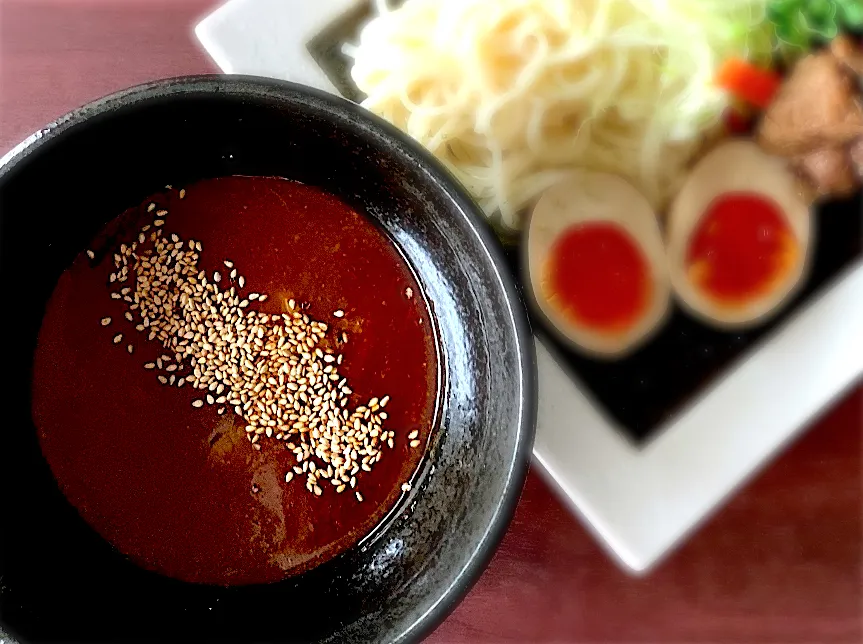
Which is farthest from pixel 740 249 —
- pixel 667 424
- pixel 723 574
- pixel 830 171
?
pixel 723 574

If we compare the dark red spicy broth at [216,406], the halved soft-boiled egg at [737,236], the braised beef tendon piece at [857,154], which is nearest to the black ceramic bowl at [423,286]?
the dark red spicy broth at [216,406]

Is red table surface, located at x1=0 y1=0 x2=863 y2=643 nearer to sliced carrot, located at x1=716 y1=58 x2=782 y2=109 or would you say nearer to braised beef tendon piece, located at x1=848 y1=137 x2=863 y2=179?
braised beef tendon piece, located at x1=848 y1=137 x2=863 y2=179

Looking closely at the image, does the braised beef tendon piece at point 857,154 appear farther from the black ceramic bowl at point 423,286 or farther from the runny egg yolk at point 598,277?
the black ceramic bowl at point 423,286

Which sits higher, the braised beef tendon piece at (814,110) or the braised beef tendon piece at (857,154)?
the braised beef tendon piece at (814,110)

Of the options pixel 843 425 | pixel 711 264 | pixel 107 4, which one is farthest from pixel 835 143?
pixel 107 4

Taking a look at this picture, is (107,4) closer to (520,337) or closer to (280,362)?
(280,362)

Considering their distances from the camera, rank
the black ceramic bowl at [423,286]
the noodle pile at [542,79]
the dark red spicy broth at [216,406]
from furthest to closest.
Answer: the noodle pile at [542,79]
the dark red spicy broth at [216,406]
the black ceramic bowl at [423,286]
